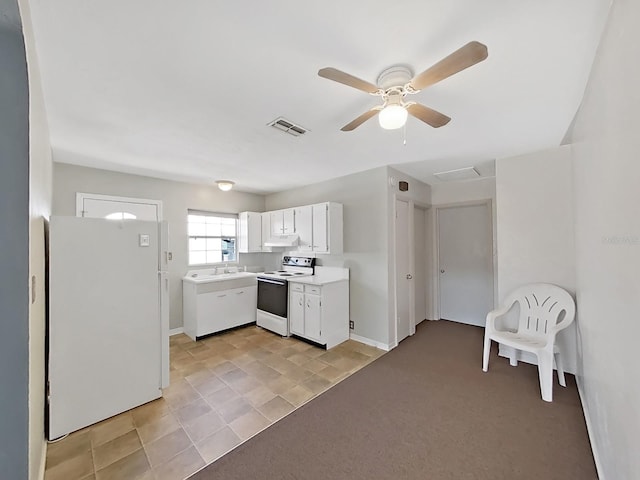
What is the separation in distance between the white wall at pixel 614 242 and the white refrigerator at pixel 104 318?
3.21 meters

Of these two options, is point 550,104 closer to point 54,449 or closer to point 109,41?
point 109,41

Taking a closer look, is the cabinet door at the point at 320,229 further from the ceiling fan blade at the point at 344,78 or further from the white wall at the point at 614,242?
the white wall at the point at 614,242

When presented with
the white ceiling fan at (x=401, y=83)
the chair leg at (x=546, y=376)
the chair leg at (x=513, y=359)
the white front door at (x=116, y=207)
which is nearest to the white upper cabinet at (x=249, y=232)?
the white front door at (x=116, y=207)

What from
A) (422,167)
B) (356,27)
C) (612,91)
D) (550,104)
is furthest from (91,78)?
(422,167)

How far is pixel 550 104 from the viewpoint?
A: 2031 mm

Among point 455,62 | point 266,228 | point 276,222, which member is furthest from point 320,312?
point 455,62

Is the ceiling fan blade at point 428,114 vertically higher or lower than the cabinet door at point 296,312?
higher

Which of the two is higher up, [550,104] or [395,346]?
[550,104]

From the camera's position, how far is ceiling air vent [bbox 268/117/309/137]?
2252 mm

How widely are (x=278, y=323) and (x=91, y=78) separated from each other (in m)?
3.53

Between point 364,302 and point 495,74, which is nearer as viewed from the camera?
point 495,74

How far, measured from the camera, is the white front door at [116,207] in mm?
3518

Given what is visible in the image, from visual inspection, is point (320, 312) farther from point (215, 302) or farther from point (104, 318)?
point (104, 318)

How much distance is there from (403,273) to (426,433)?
2.25 metres
